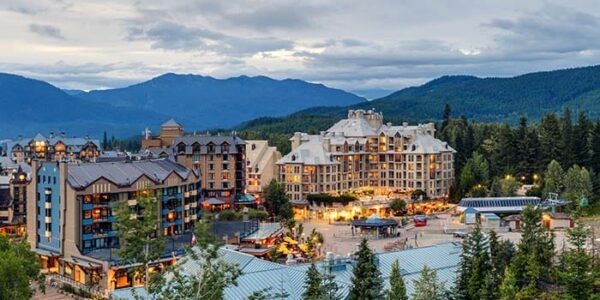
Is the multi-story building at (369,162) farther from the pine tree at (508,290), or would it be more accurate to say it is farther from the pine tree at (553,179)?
the pine tree at (508,290)

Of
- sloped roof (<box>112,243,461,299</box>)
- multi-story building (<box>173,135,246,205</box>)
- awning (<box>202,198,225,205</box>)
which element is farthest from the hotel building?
sloped roof (<box>112,243,461,299</box>)

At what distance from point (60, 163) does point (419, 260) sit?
107 feet

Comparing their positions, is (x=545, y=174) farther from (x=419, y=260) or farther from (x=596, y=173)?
(x=419, y=260)

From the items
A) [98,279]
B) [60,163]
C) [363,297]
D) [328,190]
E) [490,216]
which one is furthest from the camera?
[328,190]

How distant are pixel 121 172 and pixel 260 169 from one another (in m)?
34.2

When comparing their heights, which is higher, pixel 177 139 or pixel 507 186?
pixel 177 139

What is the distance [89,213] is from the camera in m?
60.9

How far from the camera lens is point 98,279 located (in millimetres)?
56156

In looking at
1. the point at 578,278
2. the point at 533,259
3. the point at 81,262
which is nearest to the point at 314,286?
the point at 578,278

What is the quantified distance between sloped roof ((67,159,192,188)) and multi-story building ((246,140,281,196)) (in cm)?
2559

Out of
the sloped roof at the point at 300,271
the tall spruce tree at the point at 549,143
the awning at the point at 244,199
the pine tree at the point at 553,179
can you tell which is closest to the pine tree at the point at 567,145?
the tall spruce tree at the point at 549,143

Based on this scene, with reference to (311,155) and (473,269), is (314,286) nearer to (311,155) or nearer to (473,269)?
(473,269)

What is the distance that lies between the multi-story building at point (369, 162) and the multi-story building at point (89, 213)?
2651cm

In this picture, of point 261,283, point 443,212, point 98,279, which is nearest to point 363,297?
point 261,283
